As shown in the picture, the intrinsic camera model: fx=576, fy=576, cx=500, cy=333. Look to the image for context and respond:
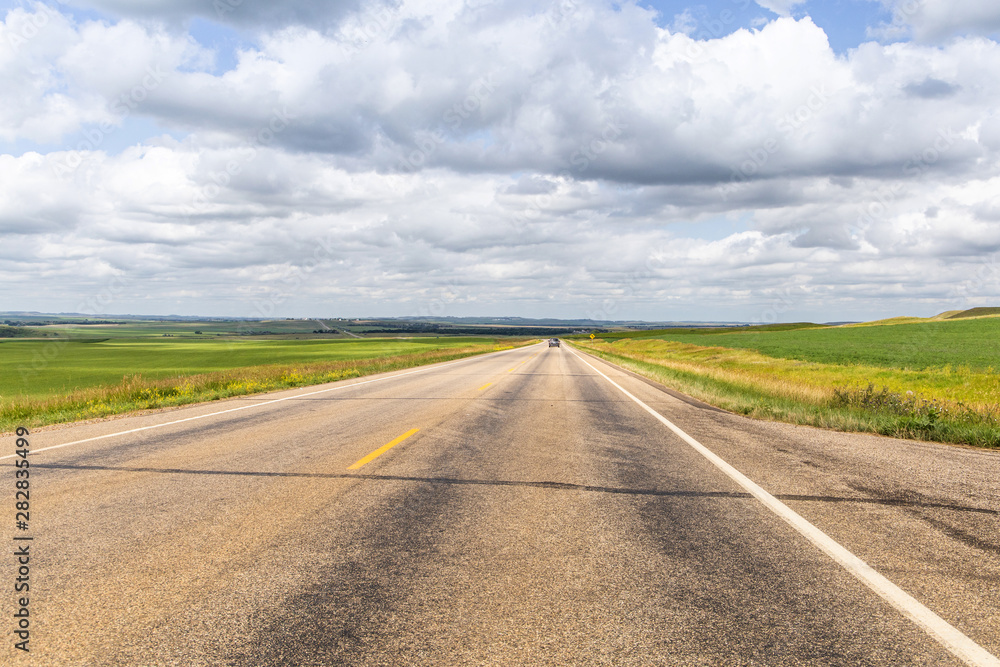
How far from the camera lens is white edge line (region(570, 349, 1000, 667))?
2812 millimetres

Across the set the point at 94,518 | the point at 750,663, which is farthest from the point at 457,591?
the point at 94,518

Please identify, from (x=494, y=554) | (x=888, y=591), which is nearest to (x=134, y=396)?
(x=494, y=554)

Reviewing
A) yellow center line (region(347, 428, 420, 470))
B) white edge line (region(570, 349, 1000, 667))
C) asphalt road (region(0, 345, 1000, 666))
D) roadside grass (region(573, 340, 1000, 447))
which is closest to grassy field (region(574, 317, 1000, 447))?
roadside grass (region(573, 340, 1000, 447))

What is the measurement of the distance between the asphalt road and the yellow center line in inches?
5.2

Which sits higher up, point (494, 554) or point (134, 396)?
point (494, 554)

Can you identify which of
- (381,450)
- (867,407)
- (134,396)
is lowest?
(134,396)

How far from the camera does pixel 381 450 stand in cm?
783

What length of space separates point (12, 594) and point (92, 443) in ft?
A: 19.7

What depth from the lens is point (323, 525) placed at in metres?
4.64

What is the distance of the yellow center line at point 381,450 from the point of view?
22.7 ft

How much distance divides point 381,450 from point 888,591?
588cm

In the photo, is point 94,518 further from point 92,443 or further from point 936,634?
point 936,634

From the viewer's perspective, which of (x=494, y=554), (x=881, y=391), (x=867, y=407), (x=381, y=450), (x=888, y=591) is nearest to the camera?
(x=888, y=591)

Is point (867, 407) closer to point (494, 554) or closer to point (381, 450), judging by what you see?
point (381, 450)
